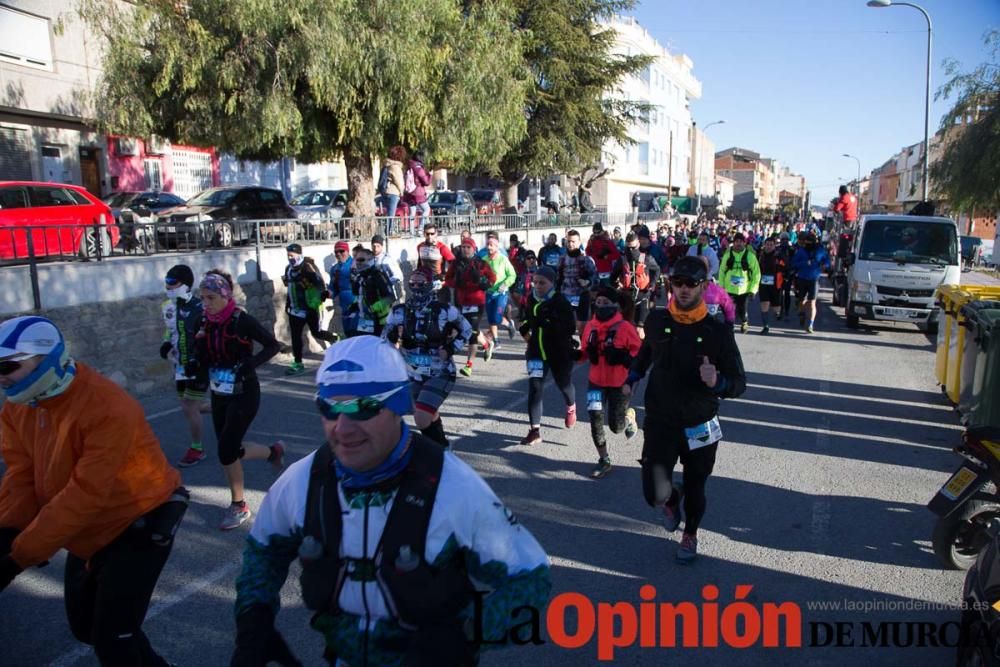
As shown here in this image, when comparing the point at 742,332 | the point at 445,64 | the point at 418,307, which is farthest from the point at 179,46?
the point at 742,332

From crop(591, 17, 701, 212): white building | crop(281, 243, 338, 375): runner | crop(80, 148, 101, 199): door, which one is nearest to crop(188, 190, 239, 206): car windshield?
crop(281, 243, 338, 375): runner

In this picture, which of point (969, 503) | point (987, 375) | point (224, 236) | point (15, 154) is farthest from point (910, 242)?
point (15, 154)

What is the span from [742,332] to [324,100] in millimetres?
9188

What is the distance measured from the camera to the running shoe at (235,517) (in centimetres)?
512

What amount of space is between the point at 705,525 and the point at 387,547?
3.83 metres

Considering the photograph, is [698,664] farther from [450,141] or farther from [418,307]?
[450,141]

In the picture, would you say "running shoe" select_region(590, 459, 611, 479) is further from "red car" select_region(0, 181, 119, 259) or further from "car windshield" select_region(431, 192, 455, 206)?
"car windshield" select_region(431, 192, 455, 206)

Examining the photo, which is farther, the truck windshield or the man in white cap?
the truck windshield

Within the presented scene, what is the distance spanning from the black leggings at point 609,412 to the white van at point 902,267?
9.40 meters

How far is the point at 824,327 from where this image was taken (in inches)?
593

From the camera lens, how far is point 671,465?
4.48 metres

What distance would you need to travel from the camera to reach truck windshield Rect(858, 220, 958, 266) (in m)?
13.6

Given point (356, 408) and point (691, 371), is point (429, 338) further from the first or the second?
point (356, 408)

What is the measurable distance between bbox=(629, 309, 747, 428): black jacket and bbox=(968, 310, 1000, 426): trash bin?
3.09 metres
